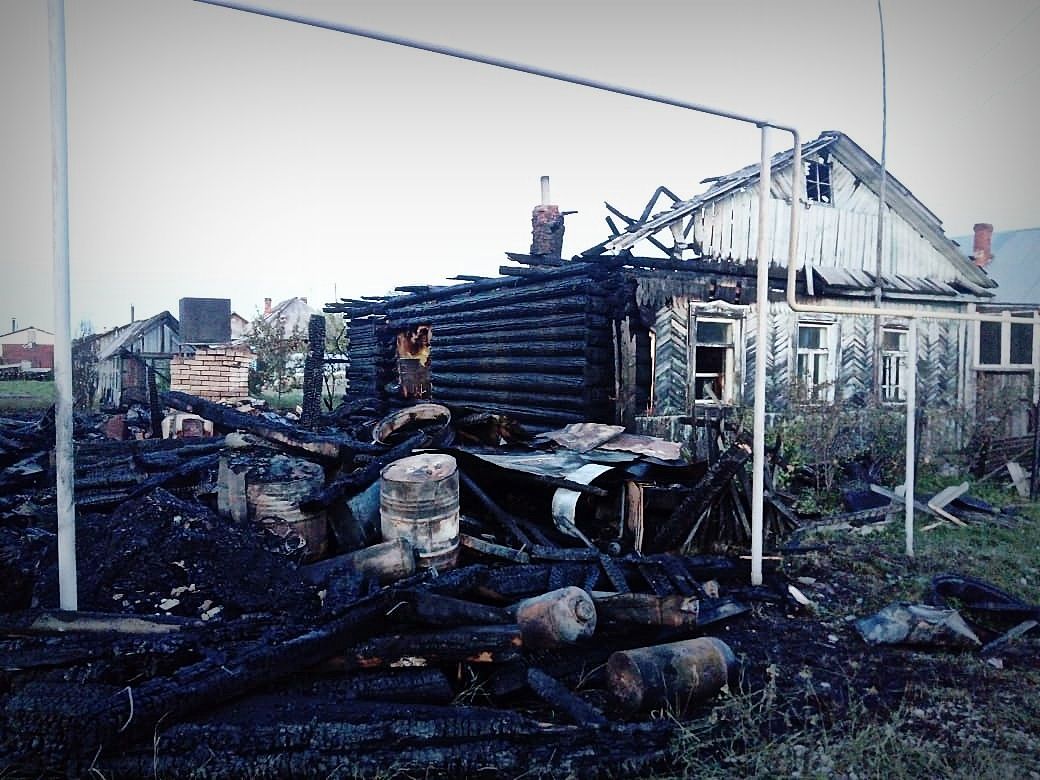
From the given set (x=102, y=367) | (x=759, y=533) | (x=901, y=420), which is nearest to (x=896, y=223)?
(x=901, y=420)

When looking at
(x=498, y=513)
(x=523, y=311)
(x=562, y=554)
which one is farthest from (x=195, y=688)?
(x=523, y=311)

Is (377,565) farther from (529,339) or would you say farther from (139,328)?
(139,328)

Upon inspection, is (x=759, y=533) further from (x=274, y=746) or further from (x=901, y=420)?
(x=901, y=420)

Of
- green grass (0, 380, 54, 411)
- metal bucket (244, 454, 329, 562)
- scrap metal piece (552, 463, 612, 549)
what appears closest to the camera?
metal bucket (244, 454, 329, 562)

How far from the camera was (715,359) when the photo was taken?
10844 millimetres

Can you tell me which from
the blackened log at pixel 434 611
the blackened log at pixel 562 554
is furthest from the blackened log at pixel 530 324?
the blackened log at pixel 434 611

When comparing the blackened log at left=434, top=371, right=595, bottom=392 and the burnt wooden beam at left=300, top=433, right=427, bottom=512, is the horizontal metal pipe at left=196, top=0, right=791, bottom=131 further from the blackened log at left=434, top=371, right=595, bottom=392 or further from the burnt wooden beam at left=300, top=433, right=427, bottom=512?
the blackened log at left=434, top=371, right=595, bottom=392

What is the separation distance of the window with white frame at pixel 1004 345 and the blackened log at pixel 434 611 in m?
14.0

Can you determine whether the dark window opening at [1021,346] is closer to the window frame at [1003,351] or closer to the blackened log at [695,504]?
the window frame at [1003,351]

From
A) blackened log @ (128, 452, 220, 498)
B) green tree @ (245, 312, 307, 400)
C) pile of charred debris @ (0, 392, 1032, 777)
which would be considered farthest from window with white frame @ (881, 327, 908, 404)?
green tree @ (245, 312, 307, 400)

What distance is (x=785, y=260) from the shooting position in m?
11.6

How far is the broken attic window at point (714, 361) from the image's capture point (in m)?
10.5

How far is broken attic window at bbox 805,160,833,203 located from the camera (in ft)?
39.9

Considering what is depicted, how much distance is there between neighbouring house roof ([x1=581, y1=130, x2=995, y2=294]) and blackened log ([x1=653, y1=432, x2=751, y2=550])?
4.50 meters
